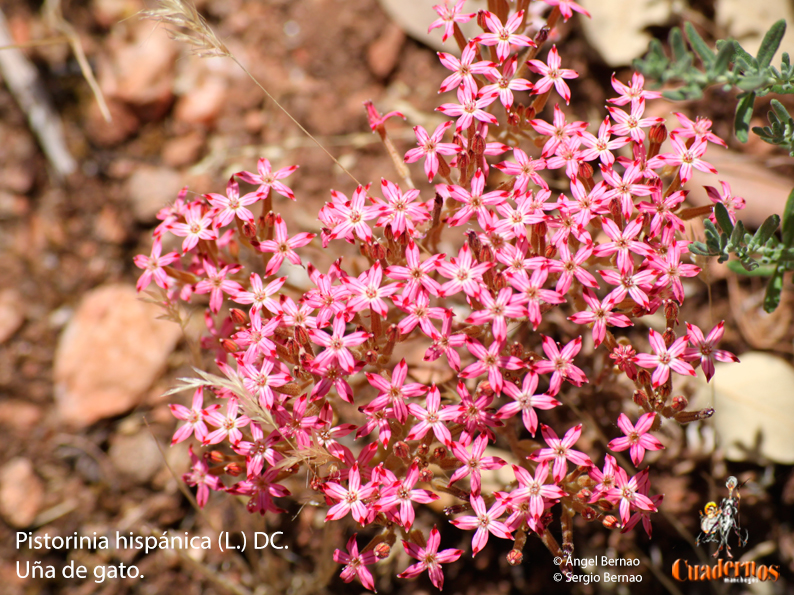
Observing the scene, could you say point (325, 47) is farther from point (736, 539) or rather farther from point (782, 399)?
point (736, 539)

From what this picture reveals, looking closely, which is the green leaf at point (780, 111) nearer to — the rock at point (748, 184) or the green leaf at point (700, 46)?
the green leaf at point (700, 46)

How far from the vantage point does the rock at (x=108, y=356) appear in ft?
16.9

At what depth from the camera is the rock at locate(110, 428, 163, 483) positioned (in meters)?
5.05

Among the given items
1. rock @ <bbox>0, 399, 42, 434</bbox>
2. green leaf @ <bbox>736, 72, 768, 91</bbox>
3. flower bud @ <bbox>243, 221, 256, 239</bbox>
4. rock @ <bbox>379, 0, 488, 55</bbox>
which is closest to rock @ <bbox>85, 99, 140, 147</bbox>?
rock @ <bbox>0, 399, 42, 434</bbox>

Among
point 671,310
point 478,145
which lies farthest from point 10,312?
point 671,310

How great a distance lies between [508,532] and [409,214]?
1.71 metres

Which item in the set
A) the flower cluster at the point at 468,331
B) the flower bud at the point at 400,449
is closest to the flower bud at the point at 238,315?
the flower cluster at the point at 468,331

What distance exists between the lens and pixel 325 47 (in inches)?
225

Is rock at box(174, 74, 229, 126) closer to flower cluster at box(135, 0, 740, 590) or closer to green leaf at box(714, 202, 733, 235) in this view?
flower cluster at box(135, 0, 740, 590)

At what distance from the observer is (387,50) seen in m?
5.62

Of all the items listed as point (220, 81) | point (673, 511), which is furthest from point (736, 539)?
point (220, 81)

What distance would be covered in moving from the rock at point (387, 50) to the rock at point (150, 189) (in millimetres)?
2214

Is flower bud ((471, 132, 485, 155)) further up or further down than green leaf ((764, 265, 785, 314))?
further up

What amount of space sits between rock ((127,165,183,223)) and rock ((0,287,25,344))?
4.46ft
